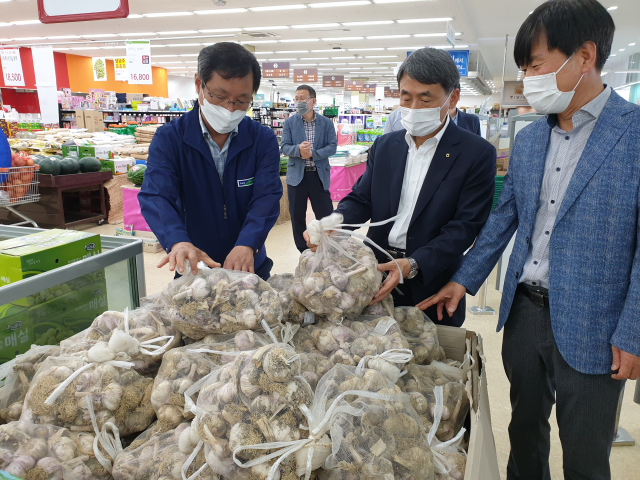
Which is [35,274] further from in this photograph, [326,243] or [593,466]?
[593,466]

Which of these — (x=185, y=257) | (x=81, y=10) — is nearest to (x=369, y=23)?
(x=81, y=10)

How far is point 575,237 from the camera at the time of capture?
3.86ft

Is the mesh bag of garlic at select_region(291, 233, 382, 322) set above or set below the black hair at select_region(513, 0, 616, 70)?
below

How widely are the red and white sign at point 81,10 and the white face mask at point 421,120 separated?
258 cm

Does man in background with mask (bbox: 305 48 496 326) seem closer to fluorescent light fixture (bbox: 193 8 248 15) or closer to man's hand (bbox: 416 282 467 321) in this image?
man's hand (bbox: 416 282 467 321)

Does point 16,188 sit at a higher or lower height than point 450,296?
lower

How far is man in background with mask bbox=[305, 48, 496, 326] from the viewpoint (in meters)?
1.46

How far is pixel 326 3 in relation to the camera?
989 centimetres

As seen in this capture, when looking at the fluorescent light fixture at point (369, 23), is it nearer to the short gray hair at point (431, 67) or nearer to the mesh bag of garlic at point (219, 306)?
the short gray hair at point (431, 67)

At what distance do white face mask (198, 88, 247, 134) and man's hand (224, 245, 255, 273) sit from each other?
21.3 inches

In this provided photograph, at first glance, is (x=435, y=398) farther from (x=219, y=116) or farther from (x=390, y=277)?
(x=219, y=116)

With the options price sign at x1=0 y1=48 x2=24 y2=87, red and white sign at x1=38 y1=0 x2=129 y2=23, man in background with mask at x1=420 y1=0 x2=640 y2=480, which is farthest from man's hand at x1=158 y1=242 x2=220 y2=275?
price sign at x1=0 y1=48 x2=24 y2=87

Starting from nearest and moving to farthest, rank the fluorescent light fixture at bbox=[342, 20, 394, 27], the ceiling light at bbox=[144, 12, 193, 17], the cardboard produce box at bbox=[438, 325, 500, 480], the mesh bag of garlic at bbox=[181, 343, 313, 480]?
the mesh bag of garlic at bbox=[181, 343, 313, 480], the cardboard produce box at bbox=[438, 325, 500, 480], the ceiling light at bbox=[144, 12, 193, 17], the fluorescent light fixture at bbox=[342, 20, 394, 27]

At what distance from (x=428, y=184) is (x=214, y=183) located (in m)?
0.82
